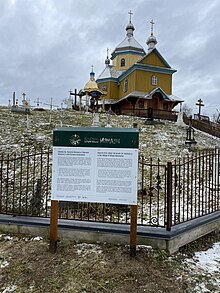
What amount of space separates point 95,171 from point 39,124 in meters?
14.2

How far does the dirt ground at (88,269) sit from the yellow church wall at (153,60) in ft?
95.9

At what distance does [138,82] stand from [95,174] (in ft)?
91.0

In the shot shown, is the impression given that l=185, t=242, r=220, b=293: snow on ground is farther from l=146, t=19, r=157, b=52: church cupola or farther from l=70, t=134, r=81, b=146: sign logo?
l=146, t=19, r=157, b=52: church cupola

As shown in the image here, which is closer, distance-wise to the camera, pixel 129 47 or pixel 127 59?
pixel 129 47

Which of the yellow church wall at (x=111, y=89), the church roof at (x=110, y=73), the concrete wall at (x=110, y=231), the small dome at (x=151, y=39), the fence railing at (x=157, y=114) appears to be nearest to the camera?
the concrete wall at (x=110, y=231)

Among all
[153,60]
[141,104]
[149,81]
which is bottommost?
[141,104]

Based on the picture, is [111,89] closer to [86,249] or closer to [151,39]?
[151,39]

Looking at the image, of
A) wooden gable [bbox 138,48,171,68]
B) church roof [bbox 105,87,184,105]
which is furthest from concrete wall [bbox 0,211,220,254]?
wooden gable [bbox 138,48,171,68]

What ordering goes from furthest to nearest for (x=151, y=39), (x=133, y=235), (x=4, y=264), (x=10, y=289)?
(x=151, y=39) < (x=133, y=235) < (x=4, y=264) < (x=10, y=289)

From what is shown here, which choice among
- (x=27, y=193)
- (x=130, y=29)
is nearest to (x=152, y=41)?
(x=130, y=29)

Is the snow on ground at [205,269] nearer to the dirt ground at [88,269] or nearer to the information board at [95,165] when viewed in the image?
the dirt ground at [88,269]

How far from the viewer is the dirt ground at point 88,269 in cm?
333

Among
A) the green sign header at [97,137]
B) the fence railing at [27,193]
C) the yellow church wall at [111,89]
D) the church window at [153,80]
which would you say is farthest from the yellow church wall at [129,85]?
the green sign header at [97,137]

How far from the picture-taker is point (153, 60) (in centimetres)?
3144
